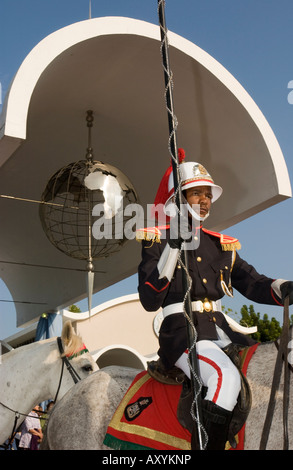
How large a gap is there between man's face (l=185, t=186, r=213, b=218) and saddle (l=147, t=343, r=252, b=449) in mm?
969

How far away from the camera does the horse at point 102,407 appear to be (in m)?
3.33

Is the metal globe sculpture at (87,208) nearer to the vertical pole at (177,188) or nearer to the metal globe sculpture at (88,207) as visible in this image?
the metal globe sculpture at (88,207)

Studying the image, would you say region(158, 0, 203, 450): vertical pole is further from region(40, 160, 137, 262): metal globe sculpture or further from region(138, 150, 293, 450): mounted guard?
region(40, 160, 137, 262): metal globe sculpture

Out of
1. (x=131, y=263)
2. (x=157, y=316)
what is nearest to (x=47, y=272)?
(x=131, y=263)

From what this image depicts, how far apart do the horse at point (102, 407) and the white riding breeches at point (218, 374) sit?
0.16 m

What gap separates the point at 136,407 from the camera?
3805 mm

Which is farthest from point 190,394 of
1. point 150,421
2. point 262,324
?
point 262,324

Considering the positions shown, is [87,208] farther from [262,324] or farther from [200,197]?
[262,324]

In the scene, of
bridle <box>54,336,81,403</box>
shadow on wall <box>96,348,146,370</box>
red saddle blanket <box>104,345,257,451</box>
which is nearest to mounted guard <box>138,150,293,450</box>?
red saddle blanket <box>104,345,257,451</box>

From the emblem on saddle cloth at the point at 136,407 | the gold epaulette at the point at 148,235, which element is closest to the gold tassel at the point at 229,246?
the gold epaulette at the point at 148,235

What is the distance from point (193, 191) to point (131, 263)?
569 centimetres

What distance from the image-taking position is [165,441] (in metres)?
3.60
